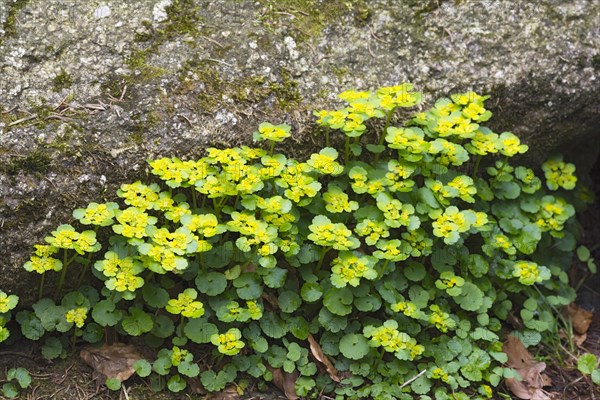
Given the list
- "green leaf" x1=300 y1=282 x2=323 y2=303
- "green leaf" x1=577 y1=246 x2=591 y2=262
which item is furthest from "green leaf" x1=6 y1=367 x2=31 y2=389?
"green leaf" x1=577 y1=246 x2=591 y2=262

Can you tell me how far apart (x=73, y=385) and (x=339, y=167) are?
5.19 feet

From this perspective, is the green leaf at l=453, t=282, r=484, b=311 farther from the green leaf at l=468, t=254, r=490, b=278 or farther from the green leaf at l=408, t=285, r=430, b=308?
the green leaf at l=408, t=285, r=430, b=308

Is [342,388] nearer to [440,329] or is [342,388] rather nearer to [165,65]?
[440,329]

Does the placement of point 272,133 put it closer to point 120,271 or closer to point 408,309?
point 120,271

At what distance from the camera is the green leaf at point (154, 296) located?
11.2ft

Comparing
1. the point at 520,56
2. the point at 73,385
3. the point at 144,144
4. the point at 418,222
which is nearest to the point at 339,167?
the point at 418,222

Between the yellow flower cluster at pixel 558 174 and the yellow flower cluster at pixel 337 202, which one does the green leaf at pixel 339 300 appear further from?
the yellow flower cluster at pixel 558 174

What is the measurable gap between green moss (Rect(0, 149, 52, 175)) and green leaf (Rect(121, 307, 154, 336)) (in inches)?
29.7

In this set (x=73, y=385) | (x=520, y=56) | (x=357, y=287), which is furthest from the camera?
(x=520, y=56)

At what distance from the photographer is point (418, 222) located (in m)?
3.59

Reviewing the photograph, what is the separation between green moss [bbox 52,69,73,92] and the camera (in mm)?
3584

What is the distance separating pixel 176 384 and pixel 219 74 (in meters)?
1.52

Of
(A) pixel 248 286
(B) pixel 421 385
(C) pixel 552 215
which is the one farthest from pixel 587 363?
(A) pixel 248 286

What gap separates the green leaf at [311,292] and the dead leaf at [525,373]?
42.9 inches
